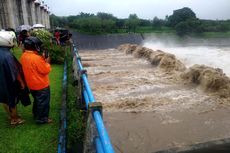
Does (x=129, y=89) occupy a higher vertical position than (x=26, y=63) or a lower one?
lower

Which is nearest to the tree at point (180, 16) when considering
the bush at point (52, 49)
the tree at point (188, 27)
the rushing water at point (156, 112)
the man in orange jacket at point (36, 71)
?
the tree at point (188, 27)

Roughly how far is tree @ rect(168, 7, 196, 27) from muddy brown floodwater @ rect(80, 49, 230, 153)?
34.8 metres

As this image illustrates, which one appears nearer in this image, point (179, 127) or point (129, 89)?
point (179, 127)

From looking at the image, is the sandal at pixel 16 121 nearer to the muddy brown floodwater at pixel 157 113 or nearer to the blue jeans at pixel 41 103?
the blue jeans at pixel 41 103

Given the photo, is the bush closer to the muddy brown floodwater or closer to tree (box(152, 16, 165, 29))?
the muddy brown floodwater

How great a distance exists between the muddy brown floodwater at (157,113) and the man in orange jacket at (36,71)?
2.16 meters

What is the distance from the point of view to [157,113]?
8.06 meters

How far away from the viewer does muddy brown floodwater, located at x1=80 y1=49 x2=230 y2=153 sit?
647cm

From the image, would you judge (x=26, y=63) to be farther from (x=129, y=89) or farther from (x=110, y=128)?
(x=129, y=89)

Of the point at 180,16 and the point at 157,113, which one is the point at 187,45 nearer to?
the point at 180,16

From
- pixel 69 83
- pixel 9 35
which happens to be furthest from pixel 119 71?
pixel 9 35

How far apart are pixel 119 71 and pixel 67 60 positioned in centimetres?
265

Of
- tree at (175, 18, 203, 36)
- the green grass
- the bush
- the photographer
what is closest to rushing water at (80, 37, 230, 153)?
the bush

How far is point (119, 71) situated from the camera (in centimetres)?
1411
